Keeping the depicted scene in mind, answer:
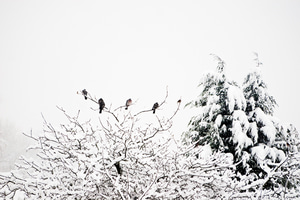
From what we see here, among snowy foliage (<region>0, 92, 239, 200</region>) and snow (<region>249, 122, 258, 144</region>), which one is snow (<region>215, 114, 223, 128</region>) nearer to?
snow (<region>249, 122, 258, 144</region>)

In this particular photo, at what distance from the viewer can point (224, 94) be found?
6301 millimetres

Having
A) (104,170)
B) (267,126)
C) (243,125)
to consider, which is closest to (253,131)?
(243,125)

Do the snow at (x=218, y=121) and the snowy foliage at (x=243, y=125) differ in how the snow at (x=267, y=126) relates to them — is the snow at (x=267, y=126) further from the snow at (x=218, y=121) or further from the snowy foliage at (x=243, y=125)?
the snow at (x=218, y=121)

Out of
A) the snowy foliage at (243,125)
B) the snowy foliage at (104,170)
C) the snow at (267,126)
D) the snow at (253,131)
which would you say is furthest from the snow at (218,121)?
the snowy foliage at (104,170)

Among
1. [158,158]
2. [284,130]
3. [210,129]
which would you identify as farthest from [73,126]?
[284,130]

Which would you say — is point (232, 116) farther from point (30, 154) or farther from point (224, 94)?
point (30, 154)

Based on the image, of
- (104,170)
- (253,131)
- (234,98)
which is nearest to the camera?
(104,170)

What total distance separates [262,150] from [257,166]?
1.63 ft

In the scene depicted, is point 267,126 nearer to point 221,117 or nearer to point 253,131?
point 253,131

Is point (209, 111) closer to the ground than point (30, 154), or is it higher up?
closer to the ground

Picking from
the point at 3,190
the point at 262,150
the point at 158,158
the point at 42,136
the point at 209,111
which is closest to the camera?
the point at 3,190

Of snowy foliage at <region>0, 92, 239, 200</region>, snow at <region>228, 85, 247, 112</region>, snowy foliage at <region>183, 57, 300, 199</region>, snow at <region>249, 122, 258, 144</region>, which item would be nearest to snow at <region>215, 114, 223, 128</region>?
snowy foliage at <region>183, 57, 300, 199</region>

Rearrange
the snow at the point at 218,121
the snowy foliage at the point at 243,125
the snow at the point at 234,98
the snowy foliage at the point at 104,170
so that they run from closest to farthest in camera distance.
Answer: the snowy foliage at the point at 104,170 → the snowy foliage at the point at 243,125 → the snow at the point at 234,98 → the snow at the point at 218,121

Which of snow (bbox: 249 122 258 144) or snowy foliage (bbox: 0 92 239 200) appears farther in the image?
snow (bbox: 249 122 258 144)
